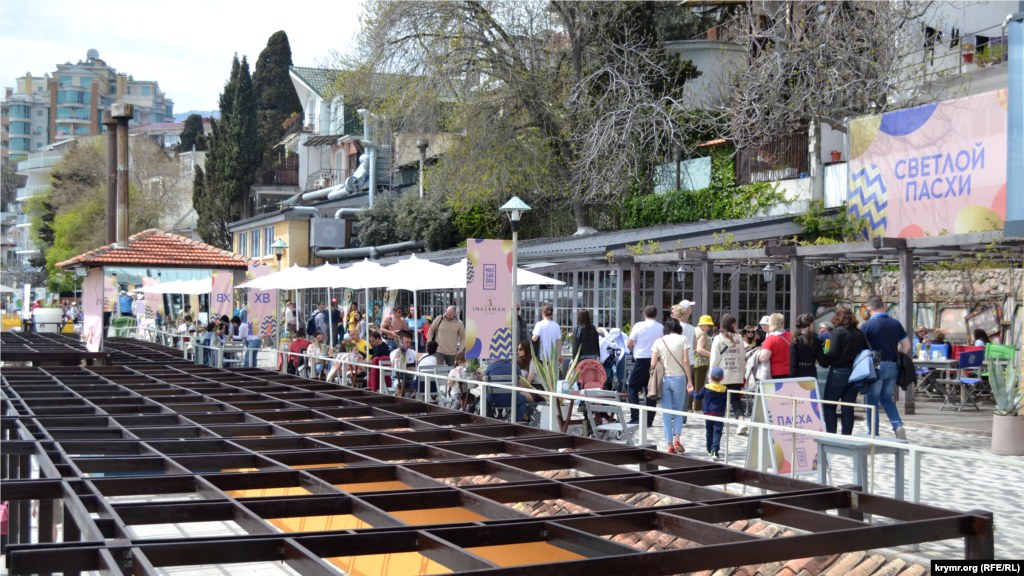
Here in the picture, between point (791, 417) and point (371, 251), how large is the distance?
30943 mm

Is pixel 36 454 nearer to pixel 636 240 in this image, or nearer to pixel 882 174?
pixel 636 240

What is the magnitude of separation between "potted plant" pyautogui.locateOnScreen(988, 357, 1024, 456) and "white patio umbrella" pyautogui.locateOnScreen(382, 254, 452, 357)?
323 inches

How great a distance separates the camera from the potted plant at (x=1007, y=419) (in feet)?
34.0

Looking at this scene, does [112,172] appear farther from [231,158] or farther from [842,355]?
[231,158]

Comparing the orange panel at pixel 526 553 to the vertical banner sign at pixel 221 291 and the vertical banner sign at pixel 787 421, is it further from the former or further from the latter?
the vertical banner sign at pixel 221 291

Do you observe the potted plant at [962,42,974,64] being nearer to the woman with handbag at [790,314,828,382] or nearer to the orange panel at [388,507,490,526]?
the woman with handbag at [790,314,828,382]

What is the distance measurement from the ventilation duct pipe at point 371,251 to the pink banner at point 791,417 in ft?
90.8

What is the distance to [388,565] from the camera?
869 centimetres

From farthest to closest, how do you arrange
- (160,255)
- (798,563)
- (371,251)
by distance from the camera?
(371,251) → (160,255) → (798,563)

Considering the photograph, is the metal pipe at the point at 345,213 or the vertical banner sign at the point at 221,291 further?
the metal pipe at the point at 345,213

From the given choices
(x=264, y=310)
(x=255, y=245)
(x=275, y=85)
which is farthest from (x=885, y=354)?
(x=275, y=85)

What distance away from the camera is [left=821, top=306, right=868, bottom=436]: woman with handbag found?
10695 millimetres

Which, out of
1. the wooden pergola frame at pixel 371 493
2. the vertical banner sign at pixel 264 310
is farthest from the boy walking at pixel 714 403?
the vertical banner sign at pixel 264 310

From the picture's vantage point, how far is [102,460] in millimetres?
6668
